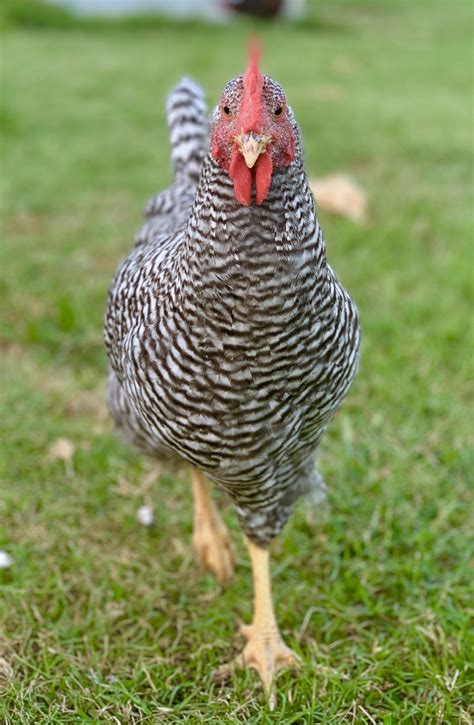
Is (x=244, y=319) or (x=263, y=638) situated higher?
(x=244, y=319)

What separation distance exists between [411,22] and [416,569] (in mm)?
15486

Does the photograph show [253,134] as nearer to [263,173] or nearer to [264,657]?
[263,173]

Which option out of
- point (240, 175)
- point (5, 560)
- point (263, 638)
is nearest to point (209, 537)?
point (263, 638)

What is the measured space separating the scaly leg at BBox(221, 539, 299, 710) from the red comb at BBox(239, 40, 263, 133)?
142 centimetres

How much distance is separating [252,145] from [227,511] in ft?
6.15

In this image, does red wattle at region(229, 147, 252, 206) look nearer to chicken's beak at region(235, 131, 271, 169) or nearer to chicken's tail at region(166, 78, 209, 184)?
chicken's beak at region(235, 131, 271, 169)

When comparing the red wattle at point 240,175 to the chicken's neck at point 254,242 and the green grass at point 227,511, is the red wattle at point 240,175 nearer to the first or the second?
the chicken's neck at point 254,242

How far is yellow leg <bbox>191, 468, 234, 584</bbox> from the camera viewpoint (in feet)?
8.93

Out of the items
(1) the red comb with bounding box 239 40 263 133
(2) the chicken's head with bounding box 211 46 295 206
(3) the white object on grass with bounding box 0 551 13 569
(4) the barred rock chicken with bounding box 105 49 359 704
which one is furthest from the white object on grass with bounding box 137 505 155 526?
(1) the red comb with bounding box 239 40 263 133

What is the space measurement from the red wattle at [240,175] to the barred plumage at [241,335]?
1.5 inches

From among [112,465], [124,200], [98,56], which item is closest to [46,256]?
[124,200]

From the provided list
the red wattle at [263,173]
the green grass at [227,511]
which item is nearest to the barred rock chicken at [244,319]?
the red wattle at [263,173]

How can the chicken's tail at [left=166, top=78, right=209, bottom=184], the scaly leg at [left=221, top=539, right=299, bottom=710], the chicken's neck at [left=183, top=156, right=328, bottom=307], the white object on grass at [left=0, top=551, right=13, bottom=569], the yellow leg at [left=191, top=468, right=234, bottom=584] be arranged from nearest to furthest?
the chicken's neck at [left=183, top=156, right=328, bottom=307] < the scaly leg at [left=221, top=539, right=299, bottom=710] < the white object on grass at [left=0, top=551, right=13, bottom=569] < the yellow leg at [left=191, top=468, right=234, bottom=584] < the chicken's tail at [left=166, top=78, right=209, bottom=184]

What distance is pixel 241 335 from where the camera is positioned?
1.72m
